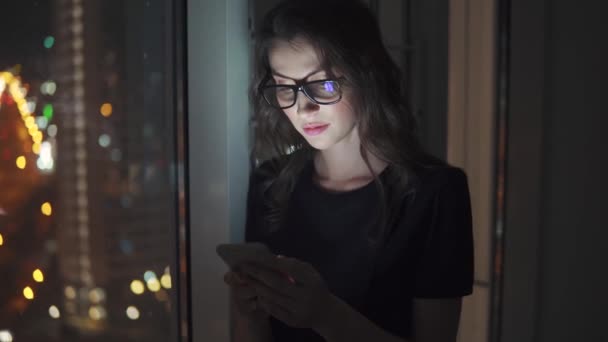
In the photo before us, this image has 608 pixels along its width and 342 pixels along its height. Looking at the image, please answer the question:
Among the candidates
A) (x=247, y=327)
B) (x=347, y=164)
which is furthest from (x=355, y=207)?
(x=247, y=327)

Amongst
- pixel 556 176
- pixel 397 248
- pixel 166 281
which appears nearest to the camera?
pixel 397 248

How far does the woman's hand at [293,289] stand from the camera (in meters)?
0.80

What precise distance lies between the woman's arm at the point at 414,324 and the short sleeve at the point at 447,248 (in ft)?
0.06

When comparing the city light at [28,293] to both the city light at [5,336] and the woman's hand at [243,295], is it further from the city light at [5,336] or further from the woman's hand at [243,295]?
the woman's hand at [243,295]

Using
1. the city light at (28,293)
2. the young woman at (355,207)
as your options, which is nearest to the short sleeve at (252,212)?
the young woman at (355,207)

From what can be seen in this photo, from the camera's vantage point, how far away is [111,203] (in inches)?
39.1

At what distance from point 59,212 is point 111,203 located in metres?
0.10

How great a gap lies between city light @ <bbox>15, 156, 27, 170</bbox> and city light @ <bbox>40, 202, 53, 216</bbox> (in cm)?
8

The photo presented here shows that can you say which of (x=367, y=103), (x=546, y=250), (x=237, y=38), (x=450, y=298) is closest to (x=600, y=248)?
(x=546, y=250)

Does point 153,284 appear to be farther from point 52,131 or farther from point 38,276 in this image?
point 52,131

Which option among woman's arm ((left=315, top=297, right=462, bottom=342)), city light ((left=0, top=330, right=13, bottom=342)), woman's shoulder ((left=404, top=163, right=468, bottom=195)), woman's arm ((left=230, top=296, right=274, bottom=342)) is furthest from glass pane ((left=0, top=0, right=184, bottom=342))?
woman's shoulder ((left=404, top=163, right=468, bottom=195))

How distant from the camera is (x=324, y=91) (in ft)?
2.77

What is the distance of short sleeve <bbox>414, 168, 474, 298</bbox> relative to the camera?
872 millimetres

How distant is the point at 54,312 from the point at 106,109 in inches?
15.4
